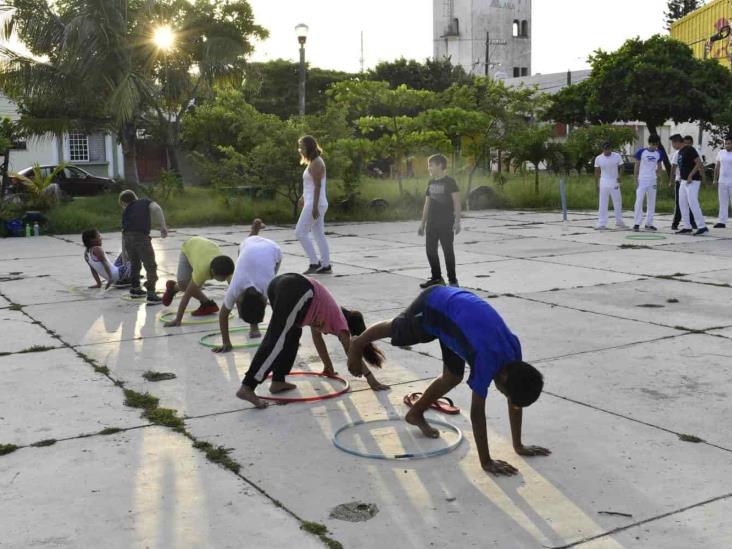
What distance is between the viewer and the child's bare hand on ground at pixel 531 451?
4973 mm

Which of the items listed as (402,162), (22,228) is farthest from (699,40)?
(22,228)

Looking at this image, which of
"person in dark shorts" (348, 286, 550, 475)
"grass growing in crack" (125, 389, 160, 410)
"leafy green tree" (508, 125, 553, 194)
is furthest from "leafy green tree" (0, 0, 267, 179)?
"person in dark shorts" (348, 286, 550, 475)

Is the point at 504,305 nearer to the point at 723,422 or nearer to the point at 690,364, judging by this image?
the point at 690,364

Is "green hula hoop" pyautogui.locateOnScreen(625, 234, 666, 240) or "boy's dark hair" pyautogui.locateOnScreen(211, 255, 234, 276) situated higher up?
"boy's dark hair" pyautogui.locateOnScreen(211, 255, 234, 276)

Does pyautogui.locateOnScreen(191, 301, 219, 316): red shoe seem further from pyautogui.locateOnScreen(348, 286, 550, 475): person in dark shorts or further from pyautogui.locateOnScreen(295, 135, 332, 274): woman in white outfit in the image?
pyautogui.locateOnScreen(348, 286, 550, 475): person in dark shorts

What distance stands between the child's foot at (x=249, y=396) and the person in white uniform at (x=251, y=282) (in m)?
0.82

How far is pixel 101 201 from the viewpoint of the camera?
79.5ft

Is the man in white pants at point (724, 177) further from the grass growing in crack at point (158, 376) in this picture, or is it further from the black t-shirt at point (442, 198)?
the grass growing in crack at point (158, 376)

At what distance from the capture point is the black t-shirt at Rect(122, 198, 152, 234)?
10.0 m

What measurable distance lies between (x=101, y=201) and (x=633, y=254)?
15.5m

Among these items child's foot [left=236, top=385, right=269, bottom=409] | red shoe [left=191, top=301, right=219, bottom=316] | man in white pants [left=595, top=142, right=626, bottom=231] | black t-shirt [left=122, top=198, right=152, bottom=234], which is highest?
man in white pants [left=595, top=142, right=626, bottom=231]

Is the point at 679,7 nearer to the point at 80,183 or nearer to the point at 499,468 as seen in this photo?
the point at 80,183

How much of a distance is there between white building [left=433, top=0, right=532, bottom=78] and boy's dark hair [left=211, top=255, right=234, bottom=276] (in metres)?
70.7

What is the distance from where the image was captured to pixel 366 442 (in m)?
5.25
